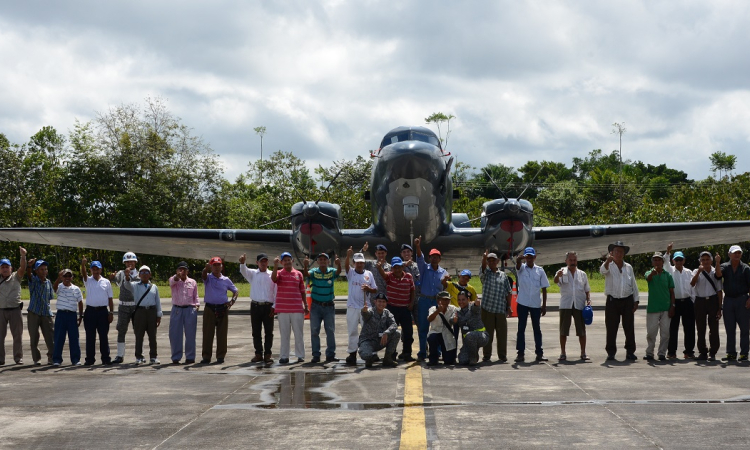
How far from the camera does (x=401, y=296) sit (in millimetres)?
12289

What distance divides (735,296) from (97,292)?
992 cm

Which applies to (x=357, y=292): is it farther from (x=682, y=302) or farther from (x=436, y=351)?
(x=682, y=302)

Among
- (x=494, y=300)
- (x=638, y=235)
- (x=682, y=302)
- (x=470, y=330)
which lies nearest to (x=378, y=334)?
(x=470, y=330)

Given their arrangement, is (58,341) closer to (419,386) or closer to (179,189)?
(419,386)

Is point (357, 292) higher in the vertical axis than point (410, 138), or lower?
lower

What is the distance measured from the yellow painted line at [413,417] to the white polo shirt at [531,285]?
9.44ft

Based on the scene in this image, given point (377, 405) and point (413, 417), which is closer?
point (413, 417)

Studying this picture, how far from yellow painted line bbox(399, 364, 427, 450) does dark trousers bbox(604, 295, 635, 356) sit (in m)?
3.57

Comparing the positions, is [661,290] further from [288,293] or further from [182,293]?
[182,293]

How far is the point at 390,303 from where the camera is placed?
12344 millimetres

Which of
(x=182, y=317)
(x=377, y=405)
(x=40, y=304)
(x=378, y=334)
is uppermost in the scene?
(x=40, y=304)

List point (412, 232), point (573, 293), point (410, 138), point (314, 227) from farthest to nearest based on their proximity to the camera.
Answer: point (314, 227) → point (412, 232) → point (410, 138) → point (573, 293)

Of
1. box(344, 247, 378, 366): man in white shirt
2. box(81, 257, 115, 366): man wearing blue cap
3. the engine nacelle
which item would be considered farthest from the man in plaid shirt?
the engine nacelle

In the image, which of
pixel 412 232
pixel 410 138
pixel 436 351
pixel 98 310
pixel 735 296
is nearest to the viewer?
pixel 436 351
